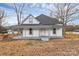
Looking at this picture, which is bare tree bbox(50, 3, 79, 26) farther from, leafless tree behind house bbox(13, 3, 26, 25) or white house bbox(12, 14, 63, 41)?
leafless tree behind house bbox(13, 3, 26, 25)

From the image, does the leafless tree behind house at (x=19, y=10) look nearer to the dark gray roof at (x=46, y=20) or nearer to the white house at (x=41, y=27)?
the white house at (x=41, y=27)

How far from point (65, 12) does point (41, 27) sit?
0.42 meters

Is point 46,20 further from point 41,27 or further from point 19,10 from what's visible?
point 19,10

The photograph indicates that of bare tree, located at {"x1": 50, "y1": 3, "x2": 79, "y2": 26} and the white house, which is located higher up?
bare tree, located at {"x1": 50, "y1": 3, "x2": 79, "y2": 26}

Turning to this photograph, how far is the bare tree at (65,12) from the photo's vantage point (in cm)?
823

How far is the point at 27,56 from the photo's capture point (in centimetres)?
823

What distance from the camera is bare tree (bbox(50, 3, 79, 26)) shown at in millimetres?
8232

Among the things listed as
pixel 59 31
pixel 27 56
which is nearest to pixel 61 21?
pixel 59 31

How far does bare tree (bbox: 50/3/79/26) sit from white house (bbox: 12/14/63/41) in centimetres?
9

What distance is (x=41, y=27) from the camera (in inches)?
324

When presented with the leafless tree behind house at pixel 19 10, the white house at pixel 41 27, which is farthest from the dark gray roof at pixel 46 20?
the leafless tree behind house at pixel 19 10

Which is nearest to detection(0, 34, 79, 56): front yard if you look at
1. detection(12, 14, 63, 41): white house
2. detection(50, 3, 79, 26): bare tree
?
detection(12, 14, 63, 41): white house

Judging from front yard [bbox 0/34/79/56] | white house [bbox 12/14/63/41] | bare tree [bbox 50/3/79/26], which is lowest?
front yard [bbox 0/34/79/56]

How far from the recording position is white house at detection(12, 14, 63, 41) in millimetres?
8211
